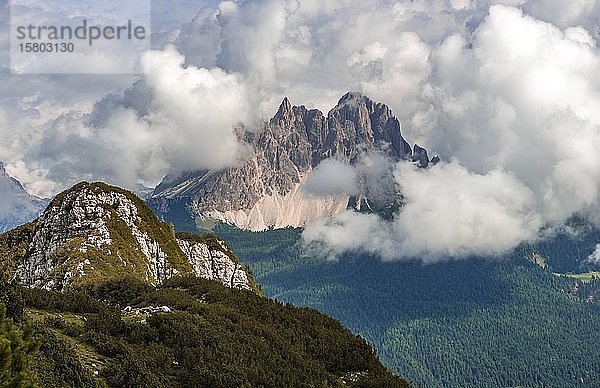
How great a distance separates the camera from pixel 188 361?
4959 cm

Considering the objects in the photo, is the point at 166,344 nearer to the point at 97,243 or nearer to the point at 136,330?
the point at 136,330

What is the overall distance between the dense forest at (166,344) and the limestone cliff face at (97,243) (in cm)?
2308

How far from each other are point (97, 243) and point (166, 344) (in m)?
59.7

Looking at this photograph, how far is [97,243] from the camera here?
10712 centimetres

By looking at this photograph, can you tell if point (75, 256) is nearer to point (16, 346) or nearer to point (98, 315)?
point (98, 315)

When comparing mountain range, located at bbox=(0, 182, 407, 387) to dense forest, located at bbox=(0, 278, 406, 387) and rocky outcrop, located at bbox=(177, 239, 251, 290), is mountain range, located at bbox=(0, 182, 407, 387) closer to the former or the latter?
dense forest, located at bbox=(0, 278, 406, 387)

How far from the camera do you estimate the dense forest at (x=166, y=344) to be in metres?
37.1

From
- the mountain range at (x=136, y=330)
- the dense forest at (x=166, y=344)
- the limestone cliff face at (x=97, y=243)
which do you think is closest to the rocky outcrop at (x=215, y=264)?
the limestone cliff face at (x=97, y=243)

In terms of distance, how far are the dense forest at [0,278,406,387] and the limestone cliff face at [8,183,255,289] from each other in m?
23.1

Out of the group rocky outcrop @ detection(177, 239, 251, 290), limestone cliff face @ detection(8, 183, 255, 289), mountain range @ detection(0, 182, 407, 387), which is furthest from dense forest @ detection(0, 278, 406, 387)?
rocky outcrop @ detection(177, 239, 251, 290)

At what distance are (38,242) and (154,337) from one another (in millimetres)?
72473

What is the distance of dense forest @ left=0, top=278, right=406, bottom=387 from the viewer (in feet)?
122

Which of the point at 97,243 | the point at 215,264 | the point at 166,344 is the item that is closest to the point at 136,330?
the point at 166,344

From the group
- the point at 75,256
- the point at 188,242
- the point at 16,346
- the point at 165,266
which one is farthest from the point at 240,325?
the point at 188,242
